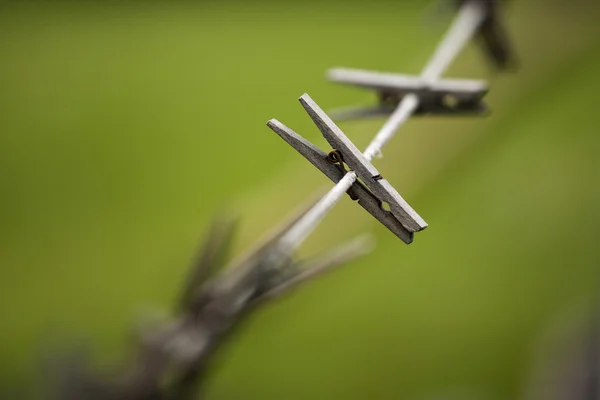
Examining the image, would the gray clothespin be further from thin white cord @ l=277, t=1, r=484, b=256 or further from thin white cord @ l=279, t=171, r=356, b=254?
thin white cord @ l=279, t=171, r=356, b=254

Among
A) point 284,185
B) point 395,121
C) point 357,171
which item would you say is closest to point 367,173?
point 357,171

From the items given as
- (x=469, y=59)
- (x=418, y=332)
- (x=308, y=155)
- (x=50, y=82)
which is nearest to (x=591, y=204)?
(x=418, y=332)

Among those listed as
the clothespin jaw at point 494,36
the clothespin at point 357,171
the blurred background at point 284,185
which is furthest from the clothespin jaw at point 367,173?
the blurred background at point 284,185

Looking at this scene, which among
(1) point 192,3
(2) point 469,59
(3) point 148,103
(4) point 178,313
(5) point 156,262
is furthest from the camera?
(1) point 192,3

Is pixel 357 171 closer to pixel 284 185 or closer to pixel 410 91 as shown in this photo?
pixel 410 91

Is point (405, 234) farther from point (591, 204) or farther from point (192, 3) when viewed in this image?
point (192, 3)

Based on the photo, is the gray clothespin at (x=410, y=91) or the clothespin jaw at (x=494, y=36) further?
the clothespin jaw at (x=494, y=36)

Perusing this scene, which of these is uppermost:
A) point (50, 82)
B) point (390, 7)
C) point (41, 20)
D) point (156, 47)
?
point (390, 7)

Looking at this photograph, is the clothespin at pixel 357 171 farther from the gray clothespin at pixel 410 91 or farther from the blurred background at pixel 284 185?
the blurred background at pixel 284 185
